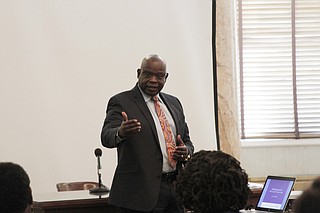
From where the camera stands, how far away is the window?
23.9ft

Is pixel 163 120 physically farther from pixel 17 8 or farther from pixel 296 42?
pixel 296 42

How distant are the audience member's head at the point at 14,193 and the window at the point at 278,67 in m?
4.99

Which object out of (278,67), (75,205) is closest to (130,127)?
(75,205)

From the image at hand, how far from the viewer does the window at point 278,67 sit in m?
7.27

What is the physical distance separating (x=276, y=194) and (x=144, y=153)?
0.83 meters

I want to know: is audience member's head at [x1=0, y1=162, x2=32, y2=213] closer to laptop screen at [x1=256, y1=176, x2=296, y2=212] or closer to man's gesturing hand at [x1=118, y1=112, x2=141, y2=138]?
man's gesturing hand at [x1=118, y1=112, x2=141, y2=138]

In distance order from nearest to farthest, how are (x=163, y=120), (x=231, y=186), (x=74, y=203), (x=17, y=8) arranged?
1. (x=231, y=186)
2. (x=163, y=120)
3. (x=74, y=203)
4. (x=17, y=8)

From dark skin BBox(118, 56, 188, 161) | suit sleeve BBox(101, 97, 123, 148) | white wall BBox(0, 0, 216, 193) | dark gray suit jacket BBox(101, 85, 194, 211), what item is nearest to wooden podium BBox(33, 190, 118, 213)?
dark gray suit jacket BBox(101, 85, 194, 211)

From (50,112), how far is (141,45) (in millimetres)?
1015

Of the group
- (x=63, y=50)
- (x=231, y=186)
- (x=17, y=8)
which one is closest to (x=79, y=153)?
(x=63, y=50)

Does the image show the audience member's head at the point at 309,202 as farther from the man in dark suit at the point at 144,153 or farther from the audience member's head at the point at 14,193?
the man in dark suit at the point at 144,153

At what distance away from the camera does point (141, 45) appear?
263 inches

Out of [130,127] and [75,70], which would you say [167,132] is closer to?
[130,127]

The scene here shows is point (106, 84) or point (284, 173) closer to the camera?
point (106, 84)
